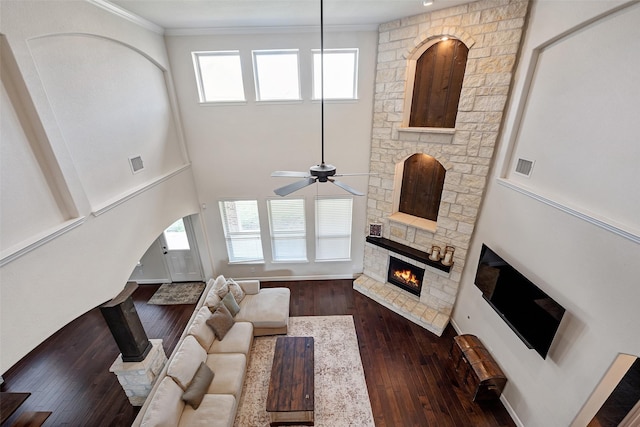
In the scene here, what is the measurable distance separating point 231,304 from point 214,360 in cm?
107

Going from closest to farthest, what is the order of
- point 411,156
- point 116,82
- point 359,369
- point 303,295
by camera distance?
point 116,82
point 359,369
point 411,156
point 303,295

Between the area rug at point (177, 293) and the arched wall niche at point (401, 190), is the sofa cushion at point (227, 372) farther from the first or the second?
the arched wall niche at point (401, 190)

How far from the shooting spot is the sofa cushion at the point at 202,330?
14.0 ft

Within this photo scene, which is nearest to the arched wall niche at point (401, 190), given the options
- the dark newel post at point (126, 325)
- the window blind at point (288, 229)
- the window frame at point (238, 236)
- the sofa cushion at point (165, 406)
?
the window blind at point (288, 229)

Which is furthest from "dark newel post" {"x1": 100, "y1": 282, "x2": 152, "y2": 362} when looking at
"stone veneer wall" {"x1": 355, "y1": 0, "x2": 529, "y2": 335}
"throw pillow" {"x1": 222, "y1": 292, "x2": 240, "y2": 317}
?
"stone veneer wall" {"x1": 355, "y1": 0, "x2": 529, "y2": 335}

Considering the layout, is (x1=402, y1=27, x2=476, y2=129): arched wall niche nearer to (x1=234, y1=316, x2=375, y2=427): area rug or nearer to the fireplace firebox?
the fireplace firebox

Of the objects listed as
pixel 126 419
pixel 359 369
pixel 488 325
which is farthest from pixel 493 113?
pixel 126 419

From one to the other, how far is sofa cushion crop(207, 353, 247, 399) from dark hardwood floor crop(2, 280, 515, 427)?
136 centimetres

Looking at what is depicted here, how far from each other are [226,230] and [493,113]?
5.92m

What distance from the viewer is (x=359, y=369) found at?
4488 mm

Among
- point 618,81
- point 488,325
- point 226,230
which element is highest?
point 618,81

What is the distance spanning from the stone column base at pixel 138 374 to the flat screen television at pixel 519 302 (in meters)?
5.29

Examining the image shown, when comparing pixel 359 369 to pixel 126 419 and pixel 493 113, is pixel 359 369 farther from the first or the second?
pixel 493 113

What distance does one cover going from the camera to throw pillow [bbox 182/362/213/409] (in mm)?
3479
